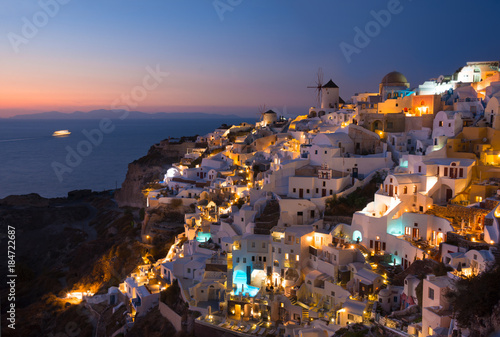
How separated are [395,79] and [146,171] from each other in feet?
109

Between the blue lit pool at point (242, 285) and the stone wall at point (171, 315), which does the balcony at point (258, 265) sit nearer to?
the blue lit pool at point (242, 285)

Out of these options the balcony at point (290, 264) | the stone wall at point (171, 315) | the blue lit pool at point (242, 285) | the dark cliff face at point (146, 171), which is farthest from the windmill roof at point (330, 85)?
the stone wall at point (171, 315)

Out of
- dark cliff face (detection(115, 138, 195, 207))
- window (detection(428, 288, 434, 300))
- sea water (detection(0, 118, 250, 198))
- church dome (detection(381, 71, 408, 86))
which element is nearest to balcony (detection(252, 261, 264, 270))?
window (detection(428, 288, 434, 300))

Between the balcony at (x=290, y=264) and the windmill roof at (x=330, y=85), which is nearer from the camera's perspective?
the balcony at (x=290, y=264)

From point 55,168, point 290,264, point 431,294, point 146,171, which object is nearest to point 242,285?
point 290,264

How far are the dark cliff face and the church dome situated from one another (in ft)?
94.7

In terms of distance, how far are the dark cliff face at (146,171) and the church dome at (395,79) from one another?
28865mm

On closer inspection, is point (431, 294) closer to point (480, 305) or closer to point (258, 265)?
point (480, 305)

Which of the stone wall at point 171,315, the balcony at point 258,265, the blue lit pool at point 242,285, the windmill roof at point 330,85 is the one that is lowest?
the stone wall at point 171,315

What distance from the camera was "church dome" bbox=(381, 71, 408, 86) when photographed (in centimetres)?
3712

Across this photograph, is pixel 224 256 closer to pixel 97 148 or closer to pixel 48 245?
pixel 48 245

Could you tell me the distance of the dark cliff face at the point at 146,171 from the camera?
53.7 meters

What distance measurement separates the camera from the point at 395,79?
122 feet

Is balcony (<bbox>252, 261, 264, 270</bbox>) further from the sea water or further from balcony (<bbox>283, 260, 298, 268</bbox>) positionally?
the sea water
